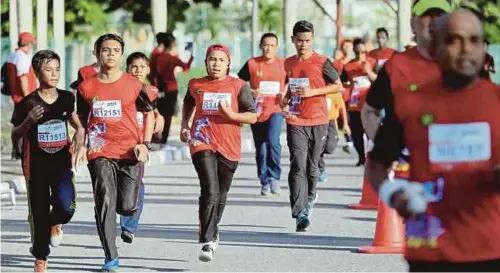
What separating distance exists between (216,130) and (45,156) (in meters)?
1.49

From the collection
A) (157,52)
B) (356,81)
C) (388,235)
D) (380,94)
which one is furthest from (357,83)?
(380,94)

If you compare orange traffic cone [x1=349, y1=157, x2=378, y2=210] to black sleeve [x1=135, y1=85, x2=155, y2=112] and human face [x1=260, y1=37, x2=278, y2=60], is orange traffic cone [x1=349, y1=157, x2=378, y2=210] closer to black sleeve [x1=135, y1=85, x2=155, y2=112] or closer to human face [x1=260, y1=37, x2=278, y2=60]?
human face [x1=260, y1=37, x2=278, y2=60]

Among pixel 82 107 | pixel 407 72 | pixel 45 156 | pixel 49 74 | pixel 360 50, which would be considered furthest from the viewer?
pixel 360 50

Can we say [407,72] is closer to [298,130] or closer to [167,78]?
[298,130]

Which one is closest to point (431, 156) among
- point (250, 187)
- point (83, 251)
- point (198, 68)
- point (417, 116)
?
point (417, 116)

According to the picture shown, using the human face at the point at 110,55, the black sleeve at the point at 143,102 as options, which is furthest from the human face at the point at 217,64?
the human face at the point at 110,55

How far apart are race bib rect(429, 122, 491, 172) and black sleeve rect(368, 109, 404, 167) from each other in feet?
0.86

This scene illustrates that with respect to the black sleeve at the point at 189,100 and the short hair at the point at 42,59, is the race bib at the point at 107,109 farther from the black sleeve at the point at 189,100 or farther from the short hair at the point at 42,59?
the black sleeve at the point at 189,100

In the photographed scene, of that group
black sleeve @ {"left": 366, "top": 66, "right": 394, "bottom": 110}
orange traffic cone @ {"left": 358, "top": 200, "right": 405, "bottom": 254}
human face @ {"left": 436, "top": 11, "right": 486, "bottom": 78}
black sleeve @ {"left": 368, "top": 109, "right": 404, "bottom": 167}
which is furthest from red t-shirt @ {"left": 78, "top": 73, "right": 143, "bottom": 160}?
human face @ {"left": 436, "top": 11, "right": 486, "bottom": 78}

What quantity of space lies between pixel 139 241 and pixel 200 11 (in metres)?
83.6

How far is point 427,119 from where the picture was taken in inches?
243

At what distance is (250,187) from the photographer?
64.4 feet

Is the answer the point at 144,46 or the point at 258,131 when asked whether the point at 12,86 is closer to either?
the point at 258,131

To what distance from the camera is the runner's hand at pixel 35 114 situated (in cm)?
1119
